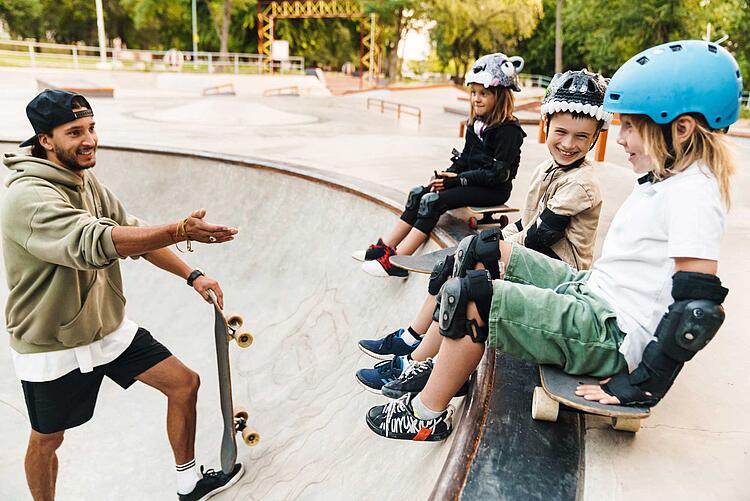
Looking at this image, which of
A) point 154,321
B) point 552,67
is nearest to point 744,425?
point 154,321

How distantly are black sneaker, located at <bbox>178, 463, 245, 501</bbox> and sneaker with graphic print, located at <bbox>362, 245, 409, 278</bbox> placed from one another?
1.62m

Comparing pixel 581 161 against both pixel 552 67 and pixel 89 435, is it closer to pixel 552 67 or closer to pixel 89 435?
pixel 89 435

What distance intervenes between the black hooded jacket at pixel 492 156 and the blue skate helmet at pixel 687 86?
2.22 meters

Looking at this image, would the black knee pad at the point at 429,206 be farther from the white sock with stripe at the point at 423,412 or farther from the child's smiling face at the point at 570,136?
the white sock with stripe at the point at 423,412

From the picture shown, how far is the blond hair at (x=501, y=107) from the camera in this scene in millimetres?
4152

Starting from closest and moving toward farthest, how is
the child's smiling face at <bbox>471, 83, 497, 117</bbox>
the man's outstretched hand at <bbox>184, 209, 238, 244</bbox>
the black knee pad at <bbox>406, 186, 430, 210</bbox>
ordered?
the man's outstretched hand at <bbox>184, 209, 238, 244</bbox> → the child's smiling face at <bbox>471, 83, 497, 117</bbox> → the black knee pad at <bbox>406, 186, 430, 210</bbox>

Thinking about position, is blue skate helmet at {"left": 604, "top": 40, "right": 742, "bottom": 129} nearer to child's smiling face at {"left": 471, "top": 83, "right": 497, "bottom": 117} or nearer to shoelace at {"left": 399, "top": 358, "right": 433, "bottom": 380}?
shoelace at {"left": 399, "top": 358, "right": 433, "bottom": 380}

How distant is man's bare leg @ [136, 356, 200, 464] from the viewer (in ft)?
10.6

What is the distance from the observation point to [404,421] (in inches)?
91.8

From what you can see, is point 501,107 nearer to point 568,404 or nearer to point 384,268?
point 384,268

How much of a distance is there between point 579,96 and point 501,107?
1280 mm

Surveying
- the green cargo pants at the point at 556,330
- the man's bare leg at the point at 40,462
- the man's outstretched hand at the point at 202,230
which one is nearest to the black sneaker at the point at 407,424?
the green cargo pants at the point at 556,330

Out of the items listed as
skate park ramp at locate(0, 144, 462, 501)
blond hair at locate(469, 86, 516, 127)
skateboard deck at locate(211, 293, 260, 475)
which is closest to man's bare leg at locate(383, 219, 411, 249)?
skate park ramp at locate(0, 144, 462, 501)

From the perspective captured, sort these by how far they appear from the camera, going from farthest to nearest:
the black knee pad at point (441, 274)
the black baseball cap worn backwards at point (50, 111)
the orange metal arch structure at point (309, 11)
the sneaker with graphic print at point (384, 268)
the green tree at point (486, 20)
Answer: the green tree at point (486, 20)
the orange metal arch structure at point (309, 11)
the sneaker with graphic print at point (384, 268)
the black baseball cap worn backwards at point (50, 111)
the black knee pad at point (441, 274)
